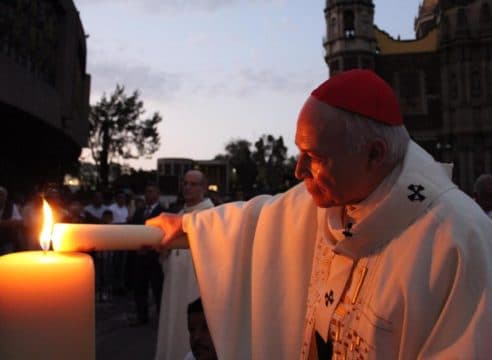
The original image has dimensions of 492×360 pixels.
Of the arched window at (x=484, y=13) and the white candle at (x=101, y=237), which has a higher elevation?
the arched window at (x=484, y=13)

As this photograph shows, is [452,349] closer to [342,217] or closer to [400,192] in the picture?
[400,192]

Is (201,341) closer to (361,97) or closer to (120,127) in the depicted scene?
(361,97)

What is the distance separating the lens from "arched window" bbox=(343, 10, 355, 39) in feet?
213

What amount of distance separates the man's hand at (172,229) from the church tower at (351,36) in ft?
210

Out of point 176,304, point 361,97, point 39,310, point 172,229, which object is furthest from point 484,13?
point 39,310

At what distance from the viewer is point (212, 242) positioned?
1938 millimetres

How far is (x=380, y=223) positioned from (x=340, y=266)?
214 mm

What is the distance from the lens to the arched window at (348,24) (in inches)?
2559

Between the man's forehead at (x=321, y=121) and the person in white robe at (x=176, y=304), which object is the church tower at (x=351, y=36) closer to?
the person in white robe at (x=176, y=304)

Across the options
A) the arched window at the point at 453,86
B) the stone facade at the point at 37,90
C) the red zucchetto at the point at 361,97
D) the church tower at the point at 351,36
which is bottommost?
the red zucchetto at the point at 361,97

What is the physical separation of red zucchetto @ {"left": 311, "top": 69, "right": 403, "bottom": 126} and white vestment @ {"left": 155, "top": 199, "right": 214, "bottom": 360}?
3101mm

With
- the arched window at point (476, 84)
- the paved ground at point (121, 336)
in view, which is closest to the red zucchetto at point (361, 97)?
the paved ground at point (121, 336)

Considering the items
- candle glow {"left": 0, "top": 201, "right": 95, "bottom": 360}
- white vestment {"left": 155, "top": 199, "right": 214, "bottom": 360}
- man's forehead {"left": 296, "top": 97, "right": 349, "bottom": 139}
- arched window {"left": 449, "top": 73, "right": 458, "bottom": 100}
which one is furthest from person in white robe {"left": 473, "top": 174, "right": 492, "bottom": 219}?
arched window {"left": 449, "top": 73, "right": 458, "bottom": 100}

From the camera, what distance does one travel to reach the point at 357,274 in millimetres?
1465
